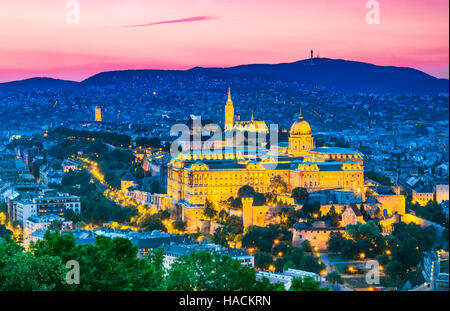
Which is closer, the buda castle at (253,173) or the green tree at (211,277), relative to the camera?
the green tree at (211,277)

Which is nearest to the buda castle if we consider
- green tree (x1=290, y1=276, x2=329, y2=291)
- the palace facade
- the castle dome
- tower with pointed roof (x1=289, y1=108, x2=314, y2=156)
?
the palace facade

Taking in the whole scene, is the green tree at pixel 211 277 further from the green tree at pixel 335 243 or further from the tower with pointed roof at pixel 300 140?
the tower with pointed roof at pixel 300 140

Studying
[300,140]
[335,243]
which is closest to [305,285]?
[335,243]

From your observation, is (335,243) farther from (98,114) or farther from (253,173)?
(98,114)

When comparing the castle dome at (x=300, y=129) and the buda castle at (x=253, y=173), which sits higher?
the castle dome at (x=300, y=129)

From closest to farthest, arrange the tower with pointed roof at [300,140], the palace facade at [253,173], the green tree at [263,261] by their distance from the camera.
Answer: the green tree at [263,261]
the palace facade at [253,173]
the tower with pointed roof at [300,140]

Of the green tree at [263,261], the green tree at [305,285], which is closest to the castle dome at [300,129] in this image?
the green tree at [263,261]
